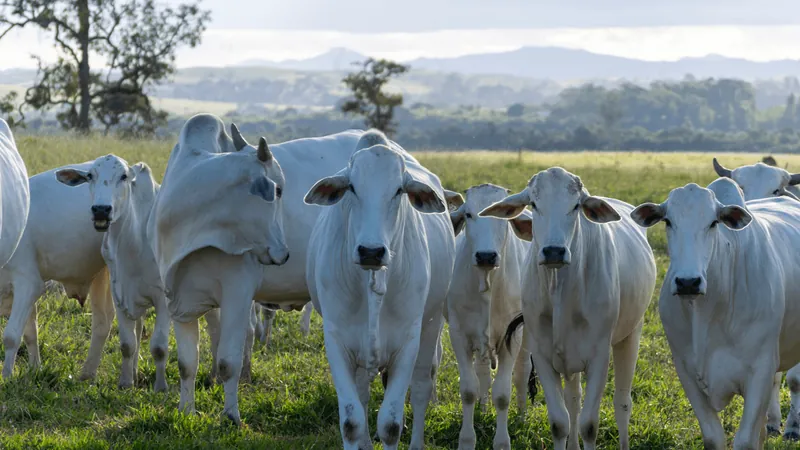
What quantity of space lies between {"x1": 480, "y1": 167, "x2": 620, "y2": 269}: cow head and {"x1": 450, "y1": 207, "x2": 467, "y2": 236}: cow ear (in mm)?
1278

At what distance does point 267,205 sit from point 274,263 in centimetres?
45

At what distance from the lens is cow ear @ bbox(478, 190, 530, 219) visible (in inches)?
295

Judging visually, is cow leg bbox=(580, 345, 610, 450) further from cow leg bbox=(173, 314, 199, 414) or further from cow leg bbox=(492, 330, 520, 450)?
cow leg bbox=(173, 314, 199, 414)

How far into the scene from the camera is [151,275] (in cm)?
961

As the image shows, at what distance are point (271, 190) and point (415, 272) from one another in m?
1.68

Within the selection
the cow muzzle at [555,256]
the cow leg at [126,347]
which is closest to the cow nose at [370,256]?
the cow muzzle at [555,256]

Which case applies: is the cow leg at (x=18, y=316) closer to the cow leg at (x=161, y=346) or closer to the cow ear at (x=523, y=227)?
the cow leg at (x=161, y=346)

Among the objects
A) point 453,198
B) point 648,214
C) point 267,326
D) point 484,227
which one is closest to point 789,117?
point 267,326

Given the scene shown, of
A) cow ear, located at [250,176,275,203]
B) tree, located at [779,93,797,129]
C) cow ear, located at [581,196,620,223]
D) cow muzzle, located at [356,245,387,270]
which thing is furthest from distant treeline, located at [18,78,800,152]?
cow muzzle, located at [356,245,387,270]

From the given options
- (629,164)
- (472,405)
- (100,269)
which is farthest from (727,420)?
(629,164)

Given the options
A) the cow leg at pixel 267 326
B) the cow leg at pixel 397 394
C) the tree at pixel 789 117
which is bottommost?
the tree at pixel 789 117

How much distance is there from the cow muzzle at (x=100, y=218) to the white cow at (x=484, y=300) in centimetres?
276

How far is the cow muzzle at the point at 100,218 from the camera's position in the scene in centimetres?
912

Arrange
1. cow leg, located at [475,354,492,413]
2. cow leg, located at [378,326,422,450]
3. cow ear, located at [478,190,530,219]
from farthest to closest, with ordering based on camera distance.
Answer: cow leg, located at [475,354,492,413], cow ear, located at [478,190,530,219], cow leg, located at [378,326,422,450]
